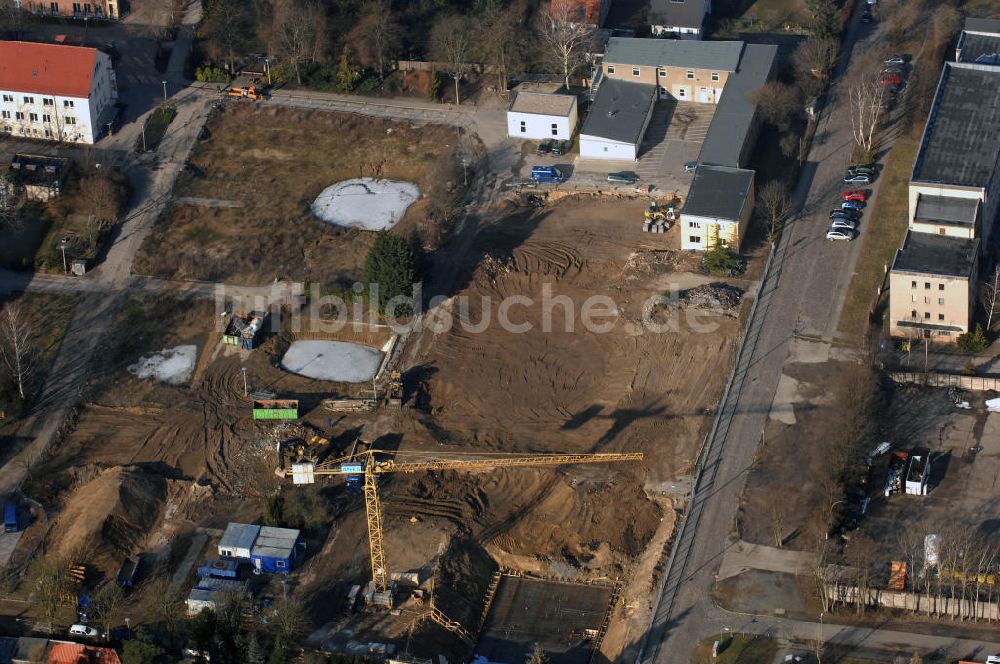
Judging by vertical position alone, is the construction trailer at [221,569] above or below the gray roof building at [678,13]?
below

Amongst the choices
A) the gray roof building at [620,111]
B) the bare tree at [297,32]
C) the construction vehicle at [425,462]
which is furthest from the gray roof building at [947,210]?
the bare tree at [297,32]

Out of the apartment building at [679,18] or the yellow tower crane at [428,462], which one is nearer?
the yellow tower crane at [428,462]

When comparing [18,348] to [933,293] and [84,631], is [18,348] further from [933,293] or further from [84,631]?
[933,293]

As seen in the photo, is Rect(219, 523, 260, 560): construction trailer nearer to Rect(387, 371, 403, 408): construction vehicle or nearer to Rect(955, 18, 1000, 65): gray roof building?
Rect(387, 371, 403, 408): construction vehicle

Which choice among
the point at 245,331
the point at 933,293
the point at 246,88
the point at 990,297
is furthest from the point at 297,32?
the point at 990,297

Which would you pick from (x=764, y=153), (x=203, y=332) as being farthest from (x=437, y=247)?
(x=764, y=153)

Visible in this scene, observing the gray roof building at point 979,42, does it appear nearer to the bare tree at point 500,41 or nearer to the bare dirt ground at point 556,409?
the bare dirt ground at point 556,409

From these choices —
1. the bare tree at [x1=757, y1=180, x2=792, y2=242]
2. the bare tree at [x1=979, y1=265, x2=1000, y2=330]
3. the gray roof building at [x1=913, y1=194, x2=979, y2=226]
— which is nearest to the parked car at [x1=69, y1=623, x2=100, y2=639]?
the bare tree at [x1=757, y1=180, x2=792, y2=242]
